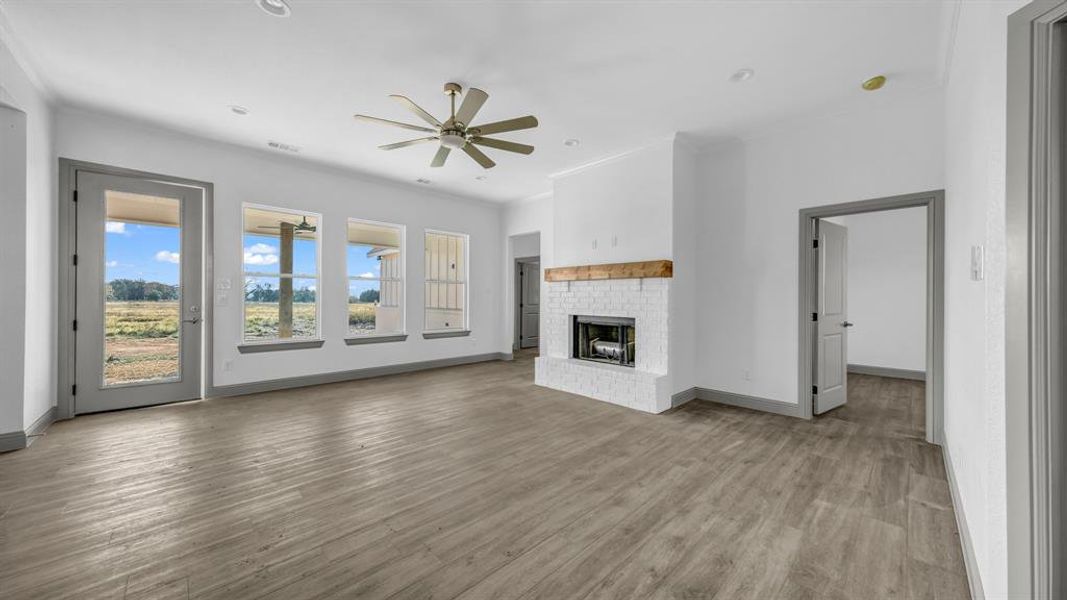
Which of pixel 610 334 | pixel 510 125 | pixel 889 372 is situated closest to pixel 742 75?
pixel 510 125

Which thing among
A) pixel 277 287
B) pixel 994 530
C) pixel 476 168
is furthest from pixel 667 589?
pixel 277 287

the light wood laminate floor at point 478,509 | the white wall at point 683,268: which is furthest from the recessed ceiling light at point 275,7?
the white wall at point 683,268

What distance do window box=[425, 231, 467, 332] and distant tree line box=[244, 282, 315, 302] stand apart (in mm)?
1914

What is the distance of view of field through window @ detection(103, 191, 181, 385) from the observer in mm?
4262

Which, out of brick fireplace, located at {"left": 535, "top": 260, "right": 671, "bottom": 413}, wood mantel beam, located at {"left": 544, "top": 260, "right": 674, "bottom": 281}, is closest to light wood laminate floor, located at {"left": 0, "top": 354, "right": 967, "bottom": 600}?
brick fireplace, located at {"left": 535, "top": 260, "right": 671, "bottom": 413}

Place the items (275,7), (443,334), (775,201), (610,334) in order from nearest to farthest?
(275,7) → (775,201) → (610,334) → (443,334)

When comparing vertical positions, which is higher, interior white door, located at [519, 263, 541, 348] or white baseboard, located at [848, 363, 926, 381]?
interior white door, located at [519, 263, 541, 348]

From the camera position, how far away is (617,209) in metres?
4.95

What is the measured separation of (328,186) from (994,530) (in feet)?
21.5

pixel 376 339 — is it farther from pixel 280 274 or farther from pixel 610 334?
pixel 610 334

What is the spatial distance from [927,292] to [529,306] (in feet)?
22.5

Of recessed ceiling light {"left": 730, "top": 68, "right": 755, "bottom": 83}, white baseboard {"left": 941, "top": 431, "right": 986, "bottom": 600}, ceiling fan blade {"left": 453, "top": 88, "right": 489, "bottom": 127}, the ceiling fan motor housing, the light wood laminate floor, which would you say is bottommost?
the light wood laminate floor

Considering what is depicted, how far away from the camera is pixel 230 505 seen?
2326 mm

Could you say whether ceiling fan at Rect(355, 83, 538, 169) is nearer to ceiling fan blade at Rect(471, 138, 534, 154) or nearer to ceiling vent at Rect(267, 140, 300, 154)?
ceiling fan blade at Rect(471, 138, 534, 154)
